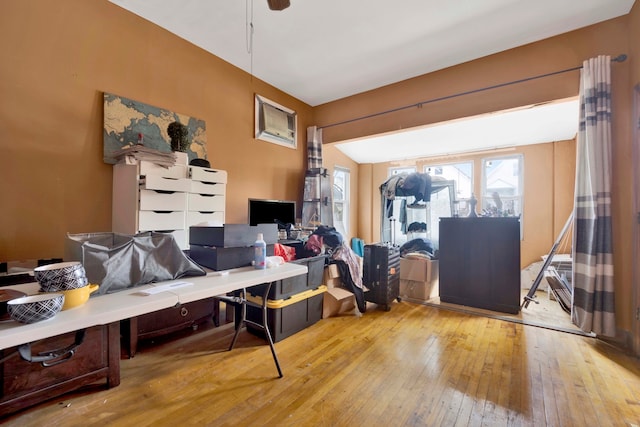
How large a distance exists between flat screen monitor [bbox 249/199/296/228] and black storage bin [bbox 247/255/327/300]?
1.01 meters

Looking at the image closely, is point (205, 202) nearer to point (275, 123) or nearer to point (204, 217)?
point (204, 217)

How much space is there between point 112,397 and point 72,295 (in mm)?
963

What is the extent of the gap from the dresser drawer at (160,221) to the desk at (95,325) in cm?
78

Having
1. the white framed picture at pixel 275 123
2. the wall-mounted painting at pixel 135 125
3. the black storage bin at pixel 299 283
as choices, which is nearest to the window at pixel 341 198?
the white framed picture at pixel 275 123

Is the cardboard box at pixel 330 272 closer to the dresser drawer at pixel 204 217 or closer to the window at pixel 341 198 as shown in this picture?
the dresser drawer at pixel 204 217

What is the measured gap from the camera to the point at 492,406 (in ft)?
4.97

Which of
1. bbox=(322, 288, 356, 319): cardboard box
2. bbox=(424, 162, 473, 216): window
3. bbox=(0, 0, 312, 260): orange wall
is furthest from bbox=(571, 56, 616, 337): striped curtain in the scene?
bbox=(0, 0, 312, 260): orange wall

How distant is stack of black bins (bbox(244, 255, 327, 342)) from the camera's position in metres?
2.27

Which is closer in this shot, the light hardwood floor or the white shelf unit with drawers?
the light hardwood floor

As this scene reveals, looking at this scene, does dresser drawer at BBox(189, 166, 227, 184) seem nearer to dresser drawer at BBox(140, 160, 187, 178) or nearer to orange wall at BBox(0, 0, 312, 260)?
dresser drawer at BBox(140, 160, 187, 178)

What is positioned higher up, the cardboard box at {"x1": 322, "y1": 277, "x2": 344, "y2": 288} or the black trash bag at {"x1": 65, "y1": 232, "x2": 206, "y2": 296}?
the black trash bag at {"x1": 65, "y1": 232, "x2": 206, "y2": 296}

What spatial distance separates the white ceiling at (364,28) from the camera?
2.33 m

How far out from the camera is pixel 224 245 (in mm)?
1670

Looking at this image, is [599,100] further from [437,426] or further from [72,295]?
[72,295]
